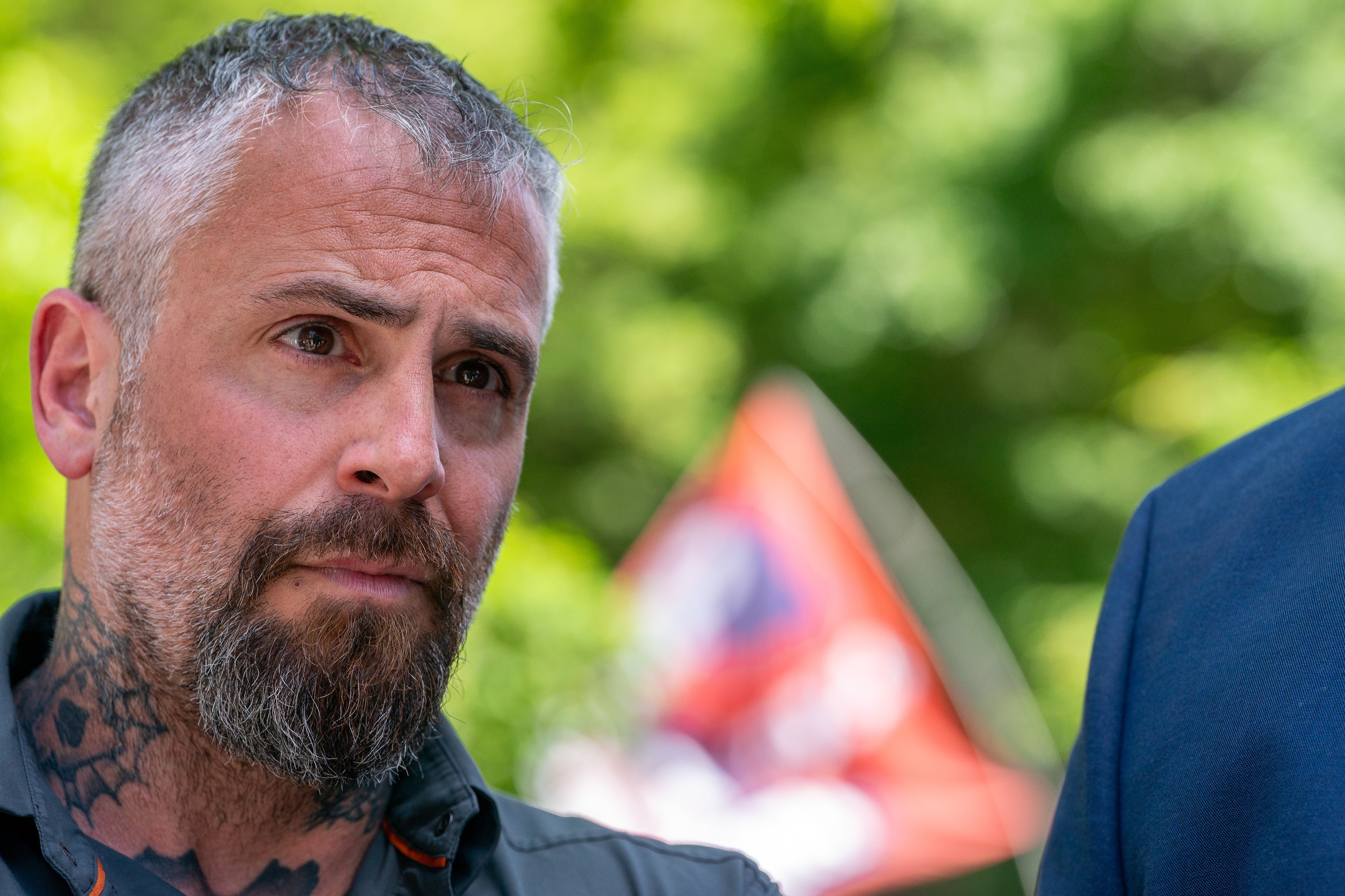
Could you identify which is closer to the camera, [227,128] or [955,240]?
[227,128]

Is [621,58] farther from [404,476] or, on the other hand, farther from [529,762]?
[404,476]

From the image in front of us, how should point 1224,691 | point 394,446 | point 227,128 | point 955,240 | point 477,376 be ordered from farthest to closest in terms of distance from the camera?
1. point 955,240
2. point 477,376
3. point 227,128
4. point 394,446
5. point 1224,691

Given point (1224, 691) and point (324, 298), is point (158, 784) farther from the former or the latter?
point (1224, 691)

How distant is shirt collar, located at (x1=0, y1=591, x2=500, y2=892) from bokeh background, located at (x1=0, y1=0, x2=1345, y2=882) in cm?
419

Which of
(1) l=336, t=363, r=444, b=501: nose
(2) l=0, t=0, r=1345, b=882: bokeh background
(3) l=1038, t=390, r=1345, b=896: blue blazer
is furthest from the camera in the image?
(2) l=0, t=0, r=1345, b=882: bokeh background

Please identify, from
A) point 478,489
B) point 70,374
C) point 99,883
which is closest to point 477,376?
point 478,489

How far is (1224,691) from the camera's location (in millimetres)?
1334

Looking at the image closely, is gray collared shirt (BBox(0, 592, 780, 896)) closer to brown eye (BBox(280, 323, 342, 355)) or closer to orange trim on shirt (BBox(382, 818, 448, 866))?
orange trim on shirt (BBox(382, 818, 448, 866))

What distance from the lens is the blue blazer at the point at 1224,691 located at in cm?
124

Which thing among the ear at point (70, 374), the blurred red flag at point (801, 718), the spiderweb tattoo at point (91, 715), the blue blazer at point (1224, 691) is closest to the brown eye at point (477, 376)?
the ear at point (70, 374)

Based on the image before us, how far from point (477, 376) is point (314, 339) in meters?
0.25

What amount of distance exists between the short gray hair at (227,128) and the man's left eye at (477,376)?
0.62 ft

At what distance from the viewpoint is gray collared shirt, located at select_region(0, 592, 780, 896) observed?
148 cm

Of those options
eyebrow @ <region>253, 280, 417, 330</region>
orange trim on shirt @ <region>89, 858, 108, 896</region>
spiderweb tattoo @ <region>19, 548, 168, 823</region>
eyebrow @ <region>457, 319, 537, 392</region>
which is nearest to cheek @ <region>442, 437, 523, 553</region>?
eyebrow @ <region>457, 319, 537, 392</region>
